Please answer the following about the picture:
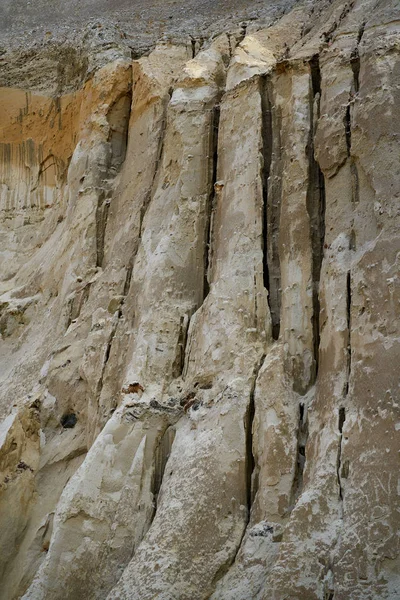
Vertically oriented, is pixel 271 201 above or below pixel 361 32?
below

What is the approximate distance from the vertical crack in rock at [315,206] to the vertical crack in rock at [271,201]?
44 centimetres

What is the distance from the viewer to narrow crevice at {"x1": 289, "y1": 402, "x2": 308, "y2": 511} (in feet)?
26.9

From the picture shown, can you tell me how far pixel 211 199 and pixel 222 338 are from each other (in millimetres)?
2199

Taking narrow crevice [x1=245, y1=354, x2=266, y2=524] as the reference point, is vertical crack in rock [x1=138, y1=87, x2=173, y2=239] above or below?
above

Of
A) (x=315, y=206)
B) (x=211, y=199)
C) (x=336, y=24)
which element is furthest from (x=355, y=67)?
(x=211, y=199)

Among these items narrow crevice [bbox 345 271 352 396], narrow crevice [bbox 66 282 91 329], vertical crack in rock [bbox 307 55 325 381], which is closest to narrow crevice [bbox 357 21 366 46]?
vertical crack in rock [bbox 307 55 325 381]

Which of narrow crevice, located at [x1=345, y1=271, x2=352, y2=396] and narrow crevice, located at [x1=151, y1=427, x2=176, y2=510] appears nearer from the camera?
narrow crevice, located at [x1=345, y1=271, x2=352, y2=396]

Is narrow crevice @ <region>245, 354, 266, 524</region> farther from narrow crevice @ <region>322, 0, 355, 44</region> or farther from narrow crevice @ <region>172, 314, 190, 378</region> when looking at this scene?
narrow crevice @ <region>322, 0, 355, 44</region>

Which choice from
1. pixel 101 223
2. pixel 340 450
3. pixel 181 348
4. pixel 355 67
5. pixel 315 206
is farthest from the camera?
pixel 101 223

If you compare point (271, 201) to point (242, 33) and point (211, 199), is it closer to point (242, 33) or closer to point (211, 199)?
point (211, 199)

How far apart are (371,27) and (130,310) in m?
4.34

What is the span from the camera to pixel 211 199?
1102 cm

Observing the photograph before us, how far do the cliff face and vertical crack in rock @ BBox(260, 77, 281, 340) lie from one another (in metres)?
0.02

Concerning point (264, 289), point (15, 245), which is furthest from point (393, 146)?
point (15, 245)
